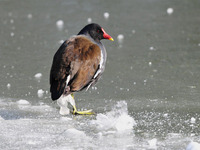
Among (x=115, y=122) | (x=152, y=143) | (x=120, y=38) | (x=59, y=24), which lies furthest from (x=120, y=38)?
(x=152, y=143)

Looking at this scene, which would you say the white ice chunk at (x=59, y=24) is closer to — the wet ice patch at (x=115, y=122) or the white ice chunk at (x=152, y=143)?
the wet ice patch at (x=115, y=122)

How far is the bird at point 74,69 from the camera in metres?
4.71

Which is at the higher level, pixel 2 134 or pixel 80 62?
pixel 80 62

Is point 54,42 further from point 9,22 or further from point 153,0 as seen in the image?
point 153,0

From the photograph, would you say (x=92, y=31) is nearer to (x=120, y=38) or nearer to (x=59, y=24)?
(x=120, y=38)


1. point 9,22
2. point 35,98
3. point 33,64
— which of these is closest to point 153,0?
point 9,22

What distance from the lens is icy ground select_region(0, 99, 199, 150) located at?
3941 millimetres

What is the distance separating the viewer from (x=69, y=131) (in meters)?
4.20

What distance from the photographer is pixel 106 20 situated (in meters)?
9.41

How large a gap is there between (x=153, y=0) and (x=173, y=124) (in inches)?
259

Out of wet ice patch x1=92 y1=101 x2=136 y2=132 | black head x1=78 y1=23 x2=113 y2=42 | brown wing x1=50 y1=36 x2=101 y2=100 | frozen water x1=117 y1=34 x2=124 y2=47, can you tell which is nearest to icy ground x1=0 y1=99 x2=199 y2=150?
wet ice patch x1=92 y1=101 x2=136 y2=132

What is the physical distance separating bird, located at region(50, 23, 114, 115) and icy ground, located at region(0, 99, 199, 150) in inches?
9.2

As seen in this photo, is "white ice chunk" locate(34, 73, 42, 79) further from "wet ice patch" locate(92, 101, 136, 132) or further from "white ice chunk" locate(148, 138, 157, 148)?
"white ice chunk" locate(148, 138, 157, 148)

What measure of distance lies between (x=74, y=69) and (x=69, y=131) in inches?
30.3
